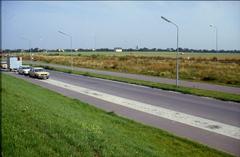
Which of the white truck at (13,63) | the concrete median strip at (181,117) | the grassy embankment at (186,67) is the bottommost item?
the concrete median strip at (181,117)

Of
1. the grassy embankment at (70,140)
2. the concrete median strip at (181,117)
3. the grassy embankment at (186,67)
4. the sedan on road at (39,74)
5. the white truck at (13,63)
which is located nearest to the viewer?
the grassy embankment at (70,140)

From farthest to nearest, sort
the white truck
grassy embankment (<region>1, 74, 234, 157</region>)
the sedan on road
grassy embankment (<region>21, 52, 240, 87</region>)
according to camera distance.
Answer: the white truck < the sedan on road < grassy embankment (<region>21, 52, 240, 87</region>) < grassy embankment (<region>1, 74, 234, 157</region>)

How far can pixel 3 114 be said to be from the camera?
1170 cm

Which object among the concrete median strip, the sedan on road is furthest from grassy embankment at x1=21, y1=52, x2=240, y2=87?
the concrete median strip

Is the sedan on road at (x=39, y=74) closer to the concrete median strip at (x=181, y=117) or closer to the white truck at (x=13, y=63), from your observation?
the white truck at (x=13, y=63)

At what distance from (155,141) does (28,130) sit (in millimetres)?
4145

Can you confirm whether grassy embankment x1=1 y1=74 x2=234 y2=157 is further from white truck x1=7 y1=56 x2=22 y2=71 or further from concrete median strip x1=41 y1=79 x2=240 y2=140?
white truck x1=7 y1=56 x2=22 y2=71

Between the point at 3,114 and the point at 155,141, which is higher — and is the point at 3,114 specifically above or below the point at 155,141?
above

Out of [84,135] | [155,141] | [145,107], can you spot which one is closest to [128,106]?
[145,107]

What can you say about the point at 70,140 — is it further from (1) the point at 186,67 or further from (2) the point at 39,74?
(1) the point at 186,67

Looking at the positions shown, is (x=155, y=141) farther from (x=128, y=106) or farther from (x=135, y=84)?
(x=135, y=84)

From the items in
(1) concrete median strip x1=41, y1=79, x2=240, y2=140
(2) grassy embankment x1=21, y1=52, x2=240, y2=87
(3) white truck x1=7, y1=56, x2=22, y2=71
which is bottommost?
(1) concrete median strip x1=41, y1=79, x2=240, y2=140

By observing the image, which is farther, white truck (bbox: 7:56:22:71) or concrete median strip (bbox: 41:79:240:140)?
white truck (bbox: 7:56:22:71)

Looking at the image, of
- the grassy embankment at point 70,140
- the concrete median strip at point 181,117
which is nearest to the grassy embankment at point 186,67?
the concrete median strip at point 181,117
